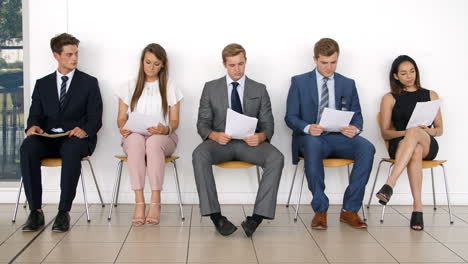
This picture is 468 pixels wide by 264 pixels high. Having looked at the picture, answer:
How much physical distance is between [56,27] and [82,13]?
0.80 feet

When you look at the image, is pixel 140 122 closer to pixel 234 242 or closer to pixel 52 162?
pixel 52 162

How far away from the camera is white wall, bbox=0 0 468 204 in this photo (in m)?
5.34

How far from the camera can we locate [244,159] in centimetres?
475

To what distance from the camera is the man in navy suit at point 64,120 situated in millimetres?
4637

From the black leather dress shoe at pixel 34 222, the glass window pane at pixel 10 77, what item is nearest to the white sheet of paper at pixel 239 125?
the black leather dress shoe at pixel 34 222

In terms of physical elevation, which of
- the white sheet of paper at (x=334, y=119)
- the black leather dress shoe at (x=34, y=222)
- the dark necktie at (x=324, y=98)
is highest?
the dark necktie at (x=324, y=98)

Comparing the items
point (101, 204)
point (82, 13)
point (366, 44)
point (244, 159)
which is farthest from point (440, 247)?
point (82, 13)

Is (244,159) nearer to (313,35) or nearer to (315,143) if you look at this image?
(315,143)

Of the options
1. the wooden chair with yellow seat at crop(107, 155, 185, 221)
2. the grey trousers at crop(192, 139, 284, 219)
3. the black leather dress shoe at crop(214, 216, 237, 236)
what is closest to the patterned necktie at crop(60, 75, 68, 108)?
the wooden chair with yellow seat at crop(107, 155, 185, 221)

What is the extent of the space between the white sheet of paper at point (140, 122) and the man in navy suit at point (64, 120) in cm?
35

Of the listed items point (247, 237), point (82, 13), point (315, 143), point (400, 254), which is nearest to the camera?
point (400, 254)

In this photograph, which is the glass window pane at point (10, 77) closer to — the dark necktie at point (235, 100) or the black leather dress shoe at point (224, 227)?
the dark necktie at point (235, 100)

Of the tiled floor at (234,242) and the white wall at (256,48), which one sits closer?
the tiled floor at (234,242)

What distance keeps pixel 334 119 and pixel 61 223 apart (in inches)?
81.9
